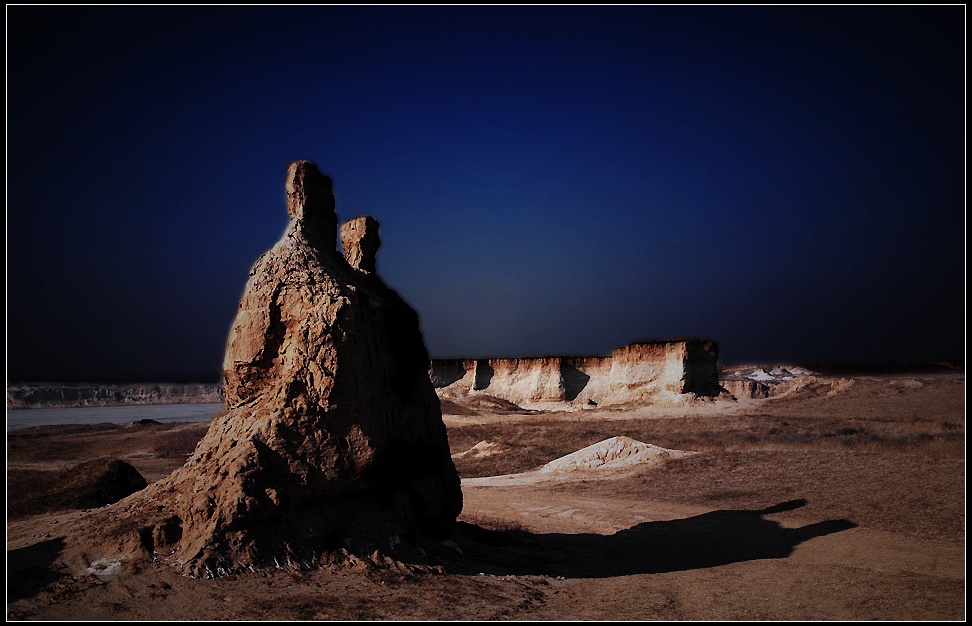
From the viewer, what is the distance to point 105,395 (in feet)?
207

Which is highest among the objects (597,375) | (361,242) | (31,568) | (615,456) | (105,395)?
(361,242)

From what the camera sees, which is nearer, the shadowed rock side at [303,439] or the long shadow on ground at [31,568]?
the long shadow on ground at [31,568]

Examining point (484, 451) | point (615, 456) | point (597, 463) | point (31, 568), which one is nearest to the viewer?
point (31, 568)

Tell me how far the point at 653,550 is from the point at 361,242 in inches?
261

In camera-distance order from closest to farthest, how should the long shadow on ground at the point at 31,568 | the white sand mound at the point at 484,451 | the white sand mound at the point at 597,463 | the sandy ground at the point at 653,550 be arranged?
the long shadow on ground at the point at 31,568 → the sandy ground at the point at 653,550 → the white sand mound at the point at 597,463 → the white sand mound at the point at 484,451

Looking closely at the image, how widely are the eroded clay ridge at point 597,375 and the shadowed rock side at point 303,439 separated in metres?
36.7

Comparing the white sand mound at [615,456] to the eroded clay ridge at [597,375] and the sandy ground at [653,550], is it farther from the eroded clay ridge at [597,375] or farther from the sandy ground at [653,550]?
the eroded clay ridge at [597,375]

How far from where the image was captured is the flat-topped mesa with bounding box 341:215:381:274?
384 inches

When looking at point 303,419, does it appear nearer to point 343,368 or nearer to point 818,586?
point 343,368

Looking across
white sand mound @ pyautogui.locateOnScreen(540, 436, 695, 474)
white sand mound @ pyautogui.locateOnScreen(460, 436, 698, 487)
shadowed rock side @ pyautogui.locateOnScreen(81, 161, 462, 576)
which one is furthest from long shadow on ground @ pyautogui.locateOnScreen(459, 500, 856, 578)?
white sand mound @ pyautogui.locateOnScreen(540, 436, 695, 474)

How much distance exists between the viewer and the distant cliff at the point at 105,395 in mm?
55062

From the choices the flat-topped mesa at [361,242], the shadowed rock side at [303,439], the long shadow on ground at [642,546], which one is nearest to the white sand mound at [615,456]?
the long shadow on ground at [642,546]

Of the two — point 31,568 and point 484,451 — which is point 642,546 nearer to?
point 31,568

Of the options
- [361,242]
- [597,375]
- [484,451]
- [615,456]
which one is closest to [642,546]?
[361,242]
